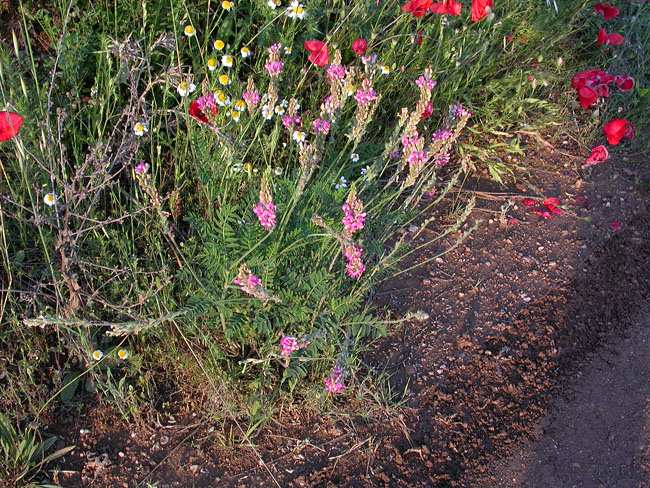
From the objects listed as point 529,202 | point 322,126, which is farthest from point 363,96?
point 529,202

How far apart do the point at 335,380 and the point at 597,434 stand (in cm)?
94

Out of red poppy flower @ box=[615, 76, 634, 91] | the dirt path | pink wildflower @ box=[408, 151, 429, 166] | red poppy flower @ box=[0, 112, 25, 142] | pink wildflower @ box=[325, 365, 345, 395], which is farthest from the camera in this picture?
red poppy flower @ box=[615, 76, 634, 91]

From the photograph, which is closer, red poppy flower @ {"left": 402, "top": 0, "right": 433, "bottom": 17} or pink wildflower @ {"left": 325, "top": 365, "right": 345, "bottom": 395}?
pink wildflower @ {"left": 325, "top": 365, "right": 345, "bottom": 395}

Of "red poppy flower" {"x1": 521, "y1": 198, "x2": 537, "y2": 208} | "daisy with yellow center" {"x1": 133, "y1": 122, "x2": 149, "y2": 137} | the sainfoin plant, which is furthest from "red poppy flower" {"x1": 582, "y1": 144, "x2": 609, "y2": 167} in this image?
"daisy with yellow center" {"x1": 133, "y1": 122, "x2": 149, "y2": 137}

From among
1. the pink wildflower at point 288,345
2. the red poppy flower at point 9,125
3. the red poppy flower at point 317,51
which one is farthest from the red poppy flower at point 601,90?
the red poppy flower at point 9,125

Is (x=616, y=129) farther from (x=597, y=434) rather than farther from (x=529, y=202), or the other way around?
(x=597, y=434)

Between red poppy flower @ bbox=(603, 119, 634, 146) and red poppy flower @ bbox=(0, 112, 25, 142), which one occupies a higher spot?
red poppy flower @ bbox=(603, 119, 634, 146)

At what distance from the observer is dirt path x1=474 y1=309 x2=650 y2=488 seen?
234 cm

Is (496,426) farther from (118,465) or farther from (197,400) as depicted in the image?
(118,465)

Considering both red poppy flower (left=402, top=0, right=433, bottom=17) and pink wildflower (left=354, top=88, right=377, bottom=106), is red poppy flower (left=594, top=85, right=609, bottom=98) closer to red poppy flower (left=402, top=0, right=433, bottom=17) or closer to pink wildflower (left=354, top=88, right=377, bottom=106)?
red poppy flower (left=402, top=0, right=433, bottom=17)

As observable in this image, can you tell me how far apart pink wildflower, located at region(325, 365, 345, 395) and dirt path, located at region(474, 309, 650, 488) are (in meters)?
0.53

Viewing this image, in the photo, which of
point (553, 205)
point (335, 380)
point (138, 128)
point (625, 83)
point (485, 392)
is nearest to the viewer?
point (138, 128)

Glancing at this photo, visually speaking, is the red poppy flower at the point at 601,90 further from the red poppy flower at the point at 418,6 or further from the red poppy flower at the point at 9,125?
the red poppy flower at the point at 9,125

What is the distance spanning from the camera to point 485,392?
98.7 inches
